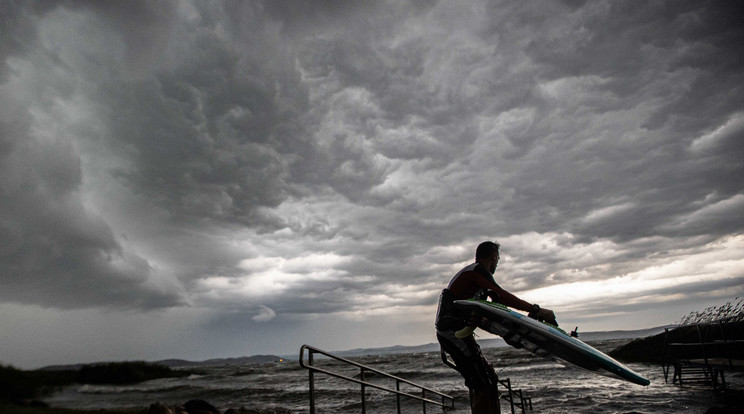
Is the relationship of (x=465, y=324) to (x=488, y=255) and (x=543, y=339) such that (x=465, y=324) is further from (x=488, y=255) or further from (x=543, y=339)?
(x=543, y=339)

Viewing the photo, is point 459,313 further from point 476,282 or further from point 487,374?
point 487,374

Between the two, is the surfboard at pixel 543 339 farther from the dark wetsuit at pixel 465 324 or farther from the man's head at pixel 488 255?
the man's head at pixel 488 255

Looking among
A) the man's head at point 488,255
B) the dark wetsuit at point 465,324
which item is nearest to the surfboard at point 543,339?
the dark wetsuit at point 465,324

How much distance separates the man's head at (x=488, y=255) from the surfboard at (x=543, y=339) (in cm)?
43

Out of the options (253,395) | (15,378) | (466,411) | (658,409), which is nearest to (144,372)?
(15,378)

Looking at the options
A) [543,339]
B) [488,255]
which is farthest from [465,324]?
[543,339]

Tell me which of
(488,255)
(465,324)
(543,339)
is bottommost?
(543,339)

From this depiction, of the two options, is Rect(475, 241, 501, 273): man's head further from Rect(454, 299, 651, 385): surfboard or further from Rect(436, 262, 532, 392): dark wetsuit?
Rect(454, 299, 651, 385): surfboard

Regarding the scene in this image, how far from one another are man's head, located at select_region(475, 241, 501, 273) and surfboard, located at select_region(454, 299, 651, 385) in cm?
43

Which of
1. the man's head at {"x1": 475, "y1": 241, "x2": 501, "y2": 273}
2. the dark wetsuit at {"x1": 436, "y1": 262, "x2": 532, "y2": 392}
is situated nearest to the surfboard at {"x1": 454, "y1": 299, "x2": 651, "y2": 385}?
the dark wetsuit at {"x1": 436, "y1": 262, "x2": 532, "y2": 392}

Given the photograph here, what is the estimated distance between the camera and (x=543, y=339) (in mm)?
4527

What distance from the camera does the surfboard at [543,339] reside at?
4.05 metres

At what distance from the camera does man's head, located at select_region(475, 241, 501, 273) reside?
4348mm

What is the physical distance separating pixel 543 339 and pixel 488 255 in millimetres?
1249
